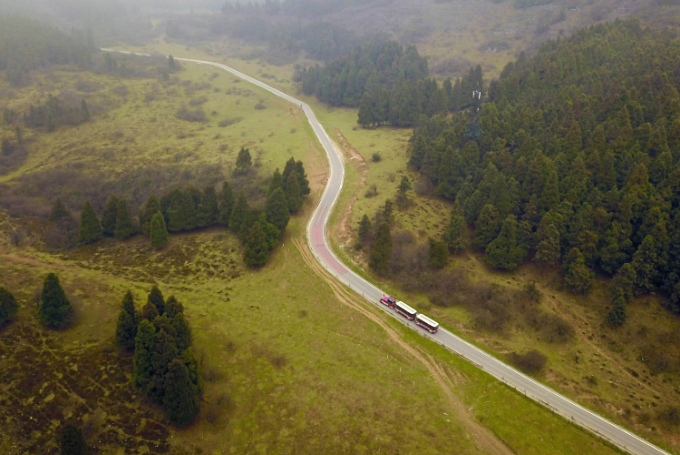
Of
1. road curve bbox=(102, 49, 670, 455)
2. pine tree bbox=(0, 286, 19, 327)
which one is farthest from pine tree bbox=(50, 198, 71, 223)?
road curve bbox=(102, 49, 670, 455)

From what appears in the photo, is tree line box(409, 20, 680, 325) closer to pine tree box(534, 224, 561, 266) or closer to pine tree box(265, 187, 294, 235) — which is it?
pine tree box(534, 224, 561, 266)

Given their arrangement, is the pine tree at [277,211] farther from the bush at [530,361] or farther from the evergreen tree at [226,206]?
the bush at [530,361]

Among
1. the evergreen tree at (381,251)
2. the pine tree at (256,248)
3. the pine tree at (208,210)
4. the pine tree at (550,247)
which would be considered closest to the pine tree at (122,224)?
the pine tree at (208,210)

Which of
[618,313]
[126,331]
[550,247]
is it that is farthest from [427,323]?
[126,331]

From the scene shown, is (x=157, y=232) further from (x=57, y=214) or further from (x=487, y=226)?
(x=487, y=226)

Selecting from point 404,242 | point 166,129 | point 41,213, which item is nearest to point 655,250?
point 404,242
